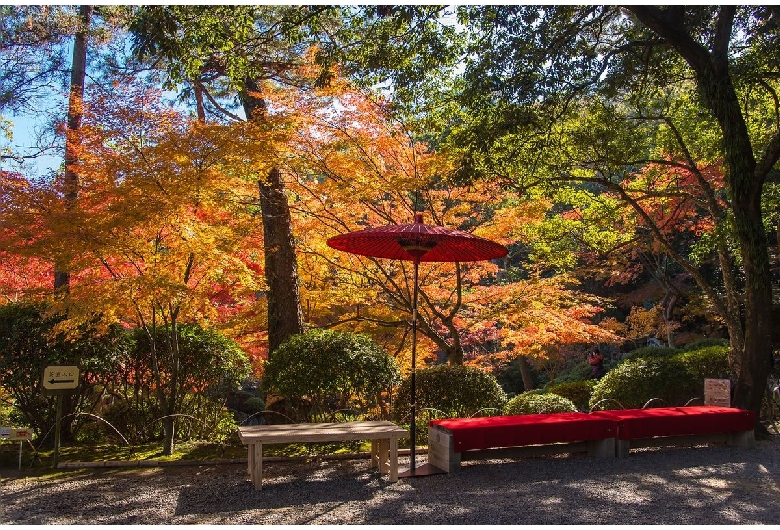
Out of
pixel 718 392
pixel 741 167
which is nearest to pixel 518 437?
pixel 718 392

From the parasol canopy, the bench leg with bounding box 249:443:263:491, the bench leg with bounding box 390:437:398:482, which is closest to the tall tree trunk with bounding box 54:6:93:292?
the parasol canopy

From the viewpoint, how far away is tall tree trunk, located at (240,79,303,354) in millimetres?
7840

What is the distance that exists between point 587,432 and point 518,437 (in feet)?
2.42

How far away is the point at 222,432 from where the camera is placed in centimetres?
704

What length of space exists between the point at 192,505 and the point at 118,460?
190 centimetres

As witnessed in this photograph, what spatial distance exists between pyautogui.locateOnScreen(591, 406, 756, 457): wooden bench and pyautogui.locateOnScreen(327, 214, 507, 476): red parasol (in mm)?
1884

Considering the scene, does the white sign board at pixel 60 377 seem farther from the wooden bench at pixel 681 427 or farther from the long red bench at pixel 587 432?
the wooden bench at pixel 681 427

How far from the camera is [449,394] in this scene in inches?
277

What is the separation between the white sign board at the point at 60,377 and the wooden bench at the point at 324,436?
1.75 m

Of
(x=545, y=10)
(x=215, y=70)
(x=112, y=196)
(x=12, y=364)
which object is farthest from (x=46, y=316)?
(x=545, y=10)

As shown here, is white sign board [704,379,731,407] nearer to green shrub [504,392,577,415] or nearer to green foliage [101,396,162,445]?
green shrub [504,392,577,415]

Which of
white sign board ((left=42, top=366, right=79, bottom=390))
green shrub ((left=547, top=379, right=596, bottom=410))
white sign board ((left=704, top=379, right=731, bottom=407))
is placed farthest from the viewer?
green shrub ((left=547, top=379, right=596, bottom=410))

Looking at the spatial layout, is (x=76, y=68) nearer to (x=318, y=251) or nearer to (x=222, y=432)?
(x=318, y=251)

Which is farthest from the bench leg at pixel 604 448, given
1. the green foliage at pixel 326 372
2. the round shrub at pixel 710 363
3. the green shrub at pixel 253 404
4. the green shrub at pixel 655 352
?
the green shrub at pixel 253 404
